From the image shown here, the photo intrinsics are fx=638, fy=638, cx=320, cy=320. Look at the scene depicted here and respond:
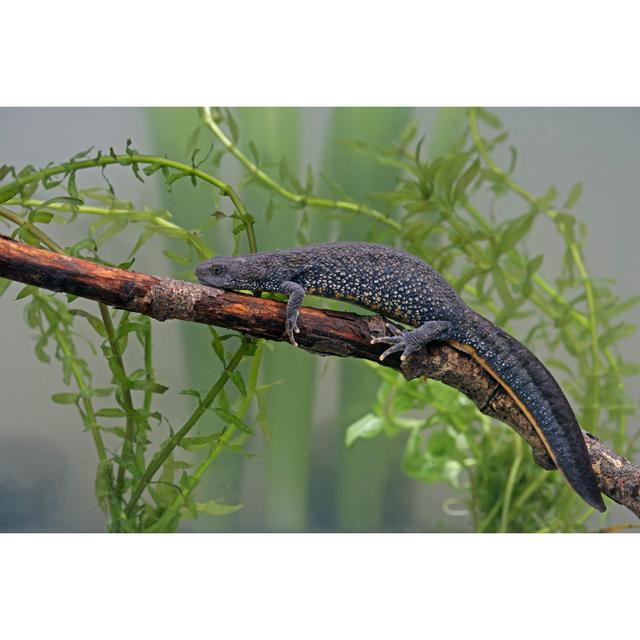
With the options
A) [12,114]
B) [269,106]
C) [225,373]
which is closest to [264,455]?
[225,373]

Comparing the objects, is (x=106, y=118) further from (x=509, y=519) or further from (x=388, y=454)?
(x=509, y=519)

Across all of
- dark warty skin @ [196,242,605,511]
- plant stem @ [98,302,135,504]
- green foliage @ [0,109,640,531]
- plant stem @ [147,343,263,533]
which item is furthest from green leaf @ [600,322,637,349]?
plant stem @ [98,302,135,504]

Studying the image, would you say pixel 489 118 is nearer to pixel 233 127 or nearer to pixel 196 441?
pixel 233 127

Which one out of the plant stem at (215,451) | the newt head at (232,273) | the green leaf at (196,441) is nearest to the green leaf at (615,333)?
the plant stem at (215,451)

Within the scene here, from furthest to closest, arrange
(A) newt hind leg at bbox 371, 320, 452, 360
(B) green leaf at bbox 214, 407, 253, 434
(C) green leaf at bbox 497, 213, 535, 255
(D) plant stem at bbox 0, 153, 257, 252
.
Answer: (C) green leaf at bbox 497, 213, 535, 255 → (B) green leaf at bbox 214, 407, 253, 434 → (D) plant stem at bbox 0, 153, 257, 252 → (A) newt hind leg at bbox 371, 320, 452, 360

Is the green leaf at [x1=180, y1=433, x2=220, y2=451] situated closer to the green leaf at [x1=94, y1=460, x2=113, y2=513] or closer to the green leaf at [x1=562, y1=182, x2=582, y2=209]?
the green leaf at [x1=94, y1=460, x2=113, y2=513]

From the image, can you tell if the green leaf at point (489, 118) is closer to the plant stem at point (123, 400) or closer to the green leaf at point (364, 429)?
the green leaf at point (364, 429)

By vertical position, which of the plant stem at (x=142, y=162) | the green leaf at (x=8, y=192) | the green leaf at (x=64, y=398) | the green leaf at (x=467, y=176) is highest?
the green leaf at (x=467, y=176)
